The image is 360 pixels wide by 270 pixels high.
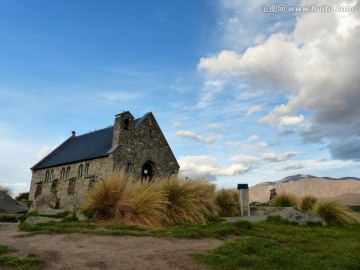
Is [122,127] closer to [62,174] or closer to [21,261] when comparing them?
[62,174]

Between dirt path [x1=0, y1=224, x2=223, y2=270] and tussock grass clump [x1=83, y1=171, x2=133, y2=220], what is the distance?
259cm

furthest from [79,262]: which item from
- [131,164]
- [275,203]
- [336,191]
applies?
[336,191]

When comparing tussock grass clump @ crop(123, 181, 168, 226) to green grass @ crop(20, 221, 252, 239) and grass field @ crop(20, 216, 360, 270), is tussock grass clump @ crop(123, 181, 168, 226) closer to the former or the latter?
green grass @ crop(20, 221, 252, 239)

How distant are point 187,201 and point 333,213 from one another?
6236 mm

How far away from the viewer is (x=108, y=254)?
5.50 m

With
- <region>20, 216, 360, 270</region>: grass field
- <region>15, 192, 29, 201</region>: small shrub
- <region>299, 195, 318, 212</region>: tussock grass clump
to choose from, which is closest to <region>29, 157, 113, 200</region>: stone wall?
<region>15, 192, 29, 201</region>: small shrub

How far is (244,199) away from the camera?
1493cm

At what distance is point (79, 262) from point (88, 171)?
24195 mm

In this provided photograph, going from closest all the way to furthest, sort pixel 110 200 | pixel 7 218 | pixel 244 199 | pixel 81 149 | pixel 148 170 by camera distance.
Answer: pixel 110 200
pixel 7 218
pixel 244 199
pixel 148 170
pixel 81 149

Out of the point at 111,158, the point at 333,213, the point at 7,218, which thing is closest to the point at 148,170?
the point at 111,158

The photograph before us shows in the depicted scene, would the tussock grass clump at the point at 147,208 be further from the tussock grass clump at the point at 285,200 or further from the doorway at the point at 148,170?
the doorway at the point at 148,170

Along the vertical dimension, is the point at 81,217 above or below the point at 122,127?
below

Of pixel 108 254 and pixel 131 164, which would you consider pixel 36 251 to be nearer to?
pixel 108 254

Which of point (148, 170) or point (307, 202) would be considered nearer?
point (307, 202)
